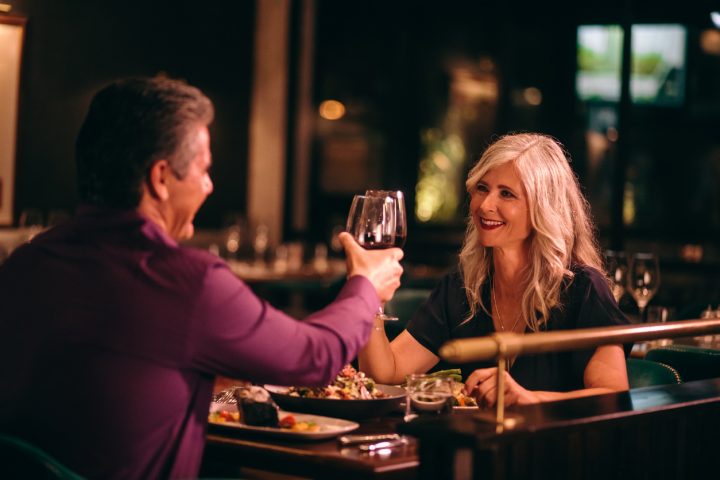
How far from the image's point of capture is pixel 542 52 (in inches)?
297

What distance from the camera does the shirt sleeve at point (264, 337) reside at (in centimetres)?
171

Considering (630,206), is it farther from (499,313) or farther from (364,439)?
(364,439)

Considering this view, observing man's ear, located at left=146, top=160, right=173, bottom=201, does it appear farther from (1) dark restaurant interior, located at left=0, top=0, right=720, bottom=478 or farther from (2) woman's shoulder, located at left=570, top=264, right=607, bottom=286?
(1) dark restaurant interior, located at left=0, top=0, right=720, bottom=478

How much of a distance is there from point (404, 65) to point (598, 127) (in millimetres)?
1656

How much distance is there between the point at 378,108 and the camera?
27.1 feet

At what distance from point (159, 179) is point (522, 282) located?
1.35 metres

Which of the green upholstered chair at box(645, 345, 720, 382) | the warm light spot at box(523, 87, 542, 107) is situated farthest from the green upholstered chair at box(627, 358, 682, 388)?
the warm light spot at box(523, 87, 542, 107)

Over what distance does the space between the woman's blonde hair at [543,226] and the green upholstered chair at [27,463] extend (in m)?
1.47

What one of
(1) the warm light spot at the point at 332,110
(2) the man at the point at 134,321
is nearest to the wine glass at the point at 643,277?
(2) the man at the point at 134,321

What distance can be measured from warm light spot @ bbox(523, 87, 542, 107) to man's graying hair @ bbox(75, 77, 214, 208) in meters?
5.98

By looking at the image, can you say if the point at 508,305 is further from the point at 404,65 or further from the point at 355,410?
the point at 404,65

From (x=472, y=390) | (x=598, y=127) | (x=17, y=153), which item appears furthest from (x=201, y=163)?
(x=598, y=127)

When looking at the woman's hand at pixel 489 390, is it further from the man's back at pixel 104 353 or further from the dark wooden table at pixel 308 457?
the man's back at pixel 104 353

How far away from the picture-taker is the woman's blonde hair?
2.76 meters
